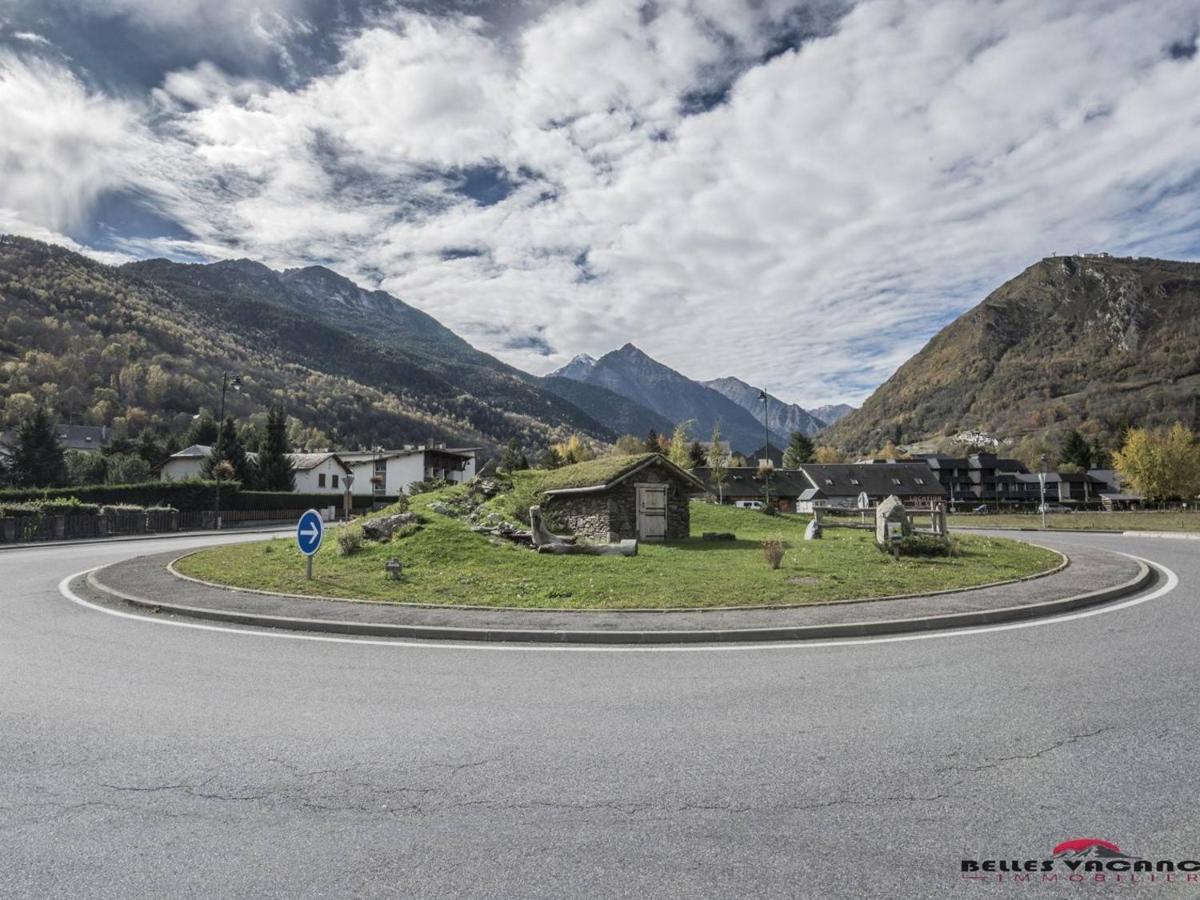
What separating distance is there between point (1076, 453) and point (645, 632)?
159 metres

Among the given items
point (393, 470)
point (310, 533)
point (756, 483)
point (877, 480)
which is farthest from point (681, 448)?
point (310, 533)

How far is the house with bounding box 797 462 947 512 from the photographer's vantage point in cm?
9762

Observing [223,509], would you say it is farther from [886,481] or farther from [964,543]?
[886,481]

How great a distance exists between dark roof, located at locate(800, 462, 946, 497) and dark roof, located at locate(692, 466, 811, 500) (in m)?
2.50

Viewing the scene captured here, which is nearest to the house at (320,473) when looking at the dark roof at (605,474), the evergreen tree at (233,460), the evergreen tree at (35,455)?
the evergreen tree at (233,460)

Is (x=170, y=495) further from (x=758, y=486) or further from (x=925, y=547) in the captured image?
(x=758, y=486)

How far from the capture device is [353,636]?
10.2 metres

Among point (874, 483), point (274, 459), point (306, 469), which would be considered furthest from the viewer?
point (874, 483)

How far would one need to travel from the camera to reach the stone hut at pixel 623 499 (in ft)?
83.9

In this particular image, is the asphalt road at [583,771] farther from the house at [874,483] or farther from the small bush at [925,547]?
the house at [874,483]

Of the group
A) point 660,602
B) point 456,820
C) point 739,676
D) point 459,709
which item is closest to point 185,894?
point 456,820

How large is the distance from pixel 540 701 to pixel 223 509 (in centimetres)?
5062

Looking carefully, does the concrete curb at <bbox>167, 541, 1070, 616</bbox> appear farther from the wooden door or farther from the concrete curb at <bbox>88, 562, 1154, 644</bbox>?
the wooden door

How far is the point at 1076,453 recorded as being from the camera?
443 ft
